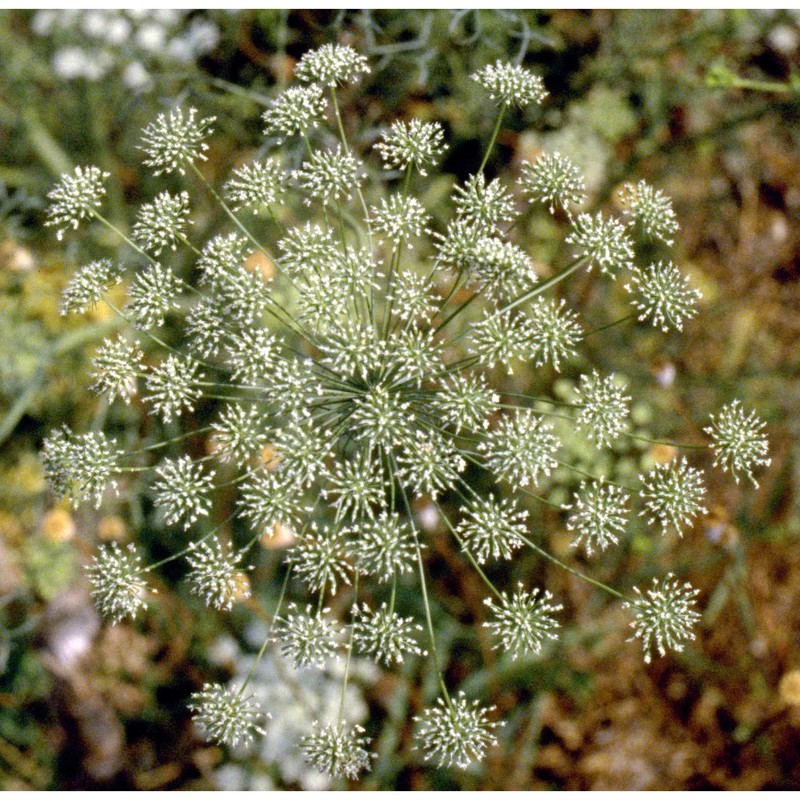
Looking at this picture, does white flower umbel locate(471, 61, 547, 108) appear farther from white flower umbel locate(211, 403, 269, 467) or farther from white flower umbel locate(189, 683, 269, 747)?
white flower umbel locate(189, 683, 269, 747)

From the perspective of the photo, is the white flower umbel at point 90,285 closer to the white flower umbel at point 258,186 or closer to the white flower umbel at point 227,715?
the white flower umbel at point 258,186

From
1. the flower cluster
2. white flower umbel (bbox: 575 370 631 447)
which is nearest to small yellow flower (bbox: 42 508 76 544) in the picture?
the flower cluster

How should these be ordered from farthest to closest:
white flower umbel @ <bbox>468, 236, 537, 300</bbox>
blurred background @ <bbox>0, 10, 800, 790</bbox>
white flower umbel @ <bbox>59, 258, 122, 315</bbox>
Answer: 1. blurred background @ <bbox>0, 10, 800, 790</bbox>
2. white flower umbel @ <bbox>59, 258, 122, 315</bbox>
3. white flower umbel @ <bbox>468, 236, 537, 300</bbox>

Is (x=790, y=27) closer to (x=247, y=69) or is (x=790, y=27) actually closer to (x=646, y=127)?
(x=646, y=127)

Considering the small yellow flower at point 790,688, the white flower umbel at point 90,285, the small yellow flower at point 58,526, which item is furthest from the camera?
the small yellow flower at point 790,688

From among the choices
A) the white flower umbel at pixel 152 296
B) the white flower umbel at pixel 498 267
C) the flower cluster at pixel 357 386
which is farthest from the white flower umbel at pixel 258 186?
the white flower umbel at pixel 498 267

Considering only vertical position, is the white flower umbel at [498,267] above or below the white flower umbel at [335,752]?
above

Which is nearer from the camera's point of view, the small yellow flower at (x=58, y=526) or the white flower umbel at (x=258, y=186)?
the white flower umbel at (x=258, y=186)

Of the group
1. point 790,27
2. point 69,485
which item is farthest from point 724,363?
point 69,485
